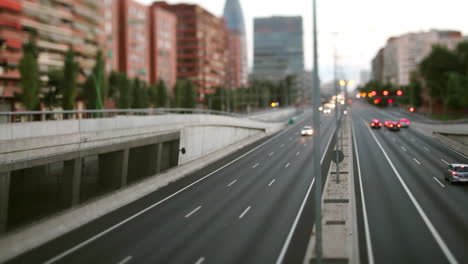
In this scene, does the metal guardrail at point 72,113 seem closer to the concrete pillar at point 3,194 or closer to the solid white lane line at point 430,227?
the concrete pillar at point 3,194

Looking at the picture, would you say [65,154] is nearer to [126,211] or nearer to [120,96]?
[126,211]

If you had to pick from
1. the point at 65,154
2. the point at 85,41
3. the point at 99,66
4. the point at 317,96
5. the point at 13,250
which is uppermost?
the point at 85,41

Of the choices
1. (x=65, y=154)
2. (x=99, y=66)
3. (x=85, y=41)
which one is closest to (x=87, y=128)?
(x=65, y=154)

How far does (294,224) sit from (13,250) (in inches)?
459

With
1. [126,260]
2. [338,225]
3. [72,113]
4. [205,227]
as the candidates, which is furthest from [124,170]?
[72,113]

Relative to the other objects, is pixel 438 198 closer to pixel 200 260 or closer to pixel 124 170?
pixel 200 260

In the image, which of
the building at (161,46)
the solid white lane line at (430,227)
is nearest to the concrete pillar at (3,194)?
the solid white lane line at (430,227)

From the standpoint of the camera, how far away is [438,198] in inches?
954

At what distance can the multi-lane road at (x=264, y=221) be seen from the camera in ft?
52.3

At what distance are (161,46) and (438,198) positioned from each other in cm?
10884

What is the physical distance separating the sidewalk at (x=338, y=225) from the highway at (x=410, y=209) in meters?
0.40

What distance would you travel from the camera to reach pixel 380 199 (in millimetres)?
24656

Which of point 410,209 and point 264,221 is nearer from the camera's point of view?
point 264,221

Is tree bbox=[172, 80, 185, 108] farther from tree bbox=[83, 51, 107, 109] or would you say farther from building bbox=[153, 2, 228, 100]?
building bbox=[153, 2, 228, 100]
